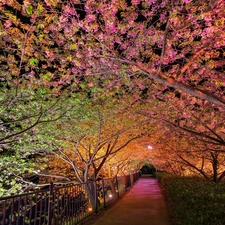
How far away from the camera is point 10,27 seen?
17.3ft

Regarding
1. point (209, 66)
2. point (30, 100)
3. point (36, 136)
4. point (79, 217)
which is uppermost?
point (30, 100)

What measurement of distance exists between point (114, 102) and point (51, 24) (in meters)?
5.45

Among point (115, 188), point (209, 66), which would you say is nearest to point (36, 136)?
point (209, 66)

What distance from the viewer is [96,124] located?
36.5 feet

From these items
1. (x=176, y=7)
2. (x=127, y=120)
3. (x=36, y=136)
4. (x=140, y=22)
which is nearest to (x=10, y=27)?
(x=140, y=22)

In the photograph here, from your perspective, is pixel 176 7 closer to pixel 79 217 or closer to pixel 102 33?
pixel 102 33

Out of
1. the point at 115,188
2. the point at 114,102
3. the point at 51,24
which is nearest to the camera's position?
the point at 51,24

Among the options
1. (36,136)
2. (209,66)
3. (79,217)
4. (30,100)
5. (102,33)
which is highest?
(102,33)

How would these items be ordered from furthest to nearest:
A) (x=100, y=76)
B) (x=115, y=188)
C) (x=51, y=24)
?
(x=115, y=188) < (x=100, y=76) < (x=51, y=24)

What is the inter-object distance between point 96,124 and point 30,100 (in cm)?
385

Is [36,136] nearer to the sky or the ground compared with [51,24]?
nearer to the ground

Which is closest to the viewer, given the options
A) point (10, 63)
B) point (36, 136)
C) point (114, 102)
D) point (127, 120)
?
point (10, 63)

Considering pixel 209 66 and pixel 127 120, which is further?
pixel 127 120

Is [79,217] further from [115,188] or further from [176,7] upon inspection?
[115,188]
